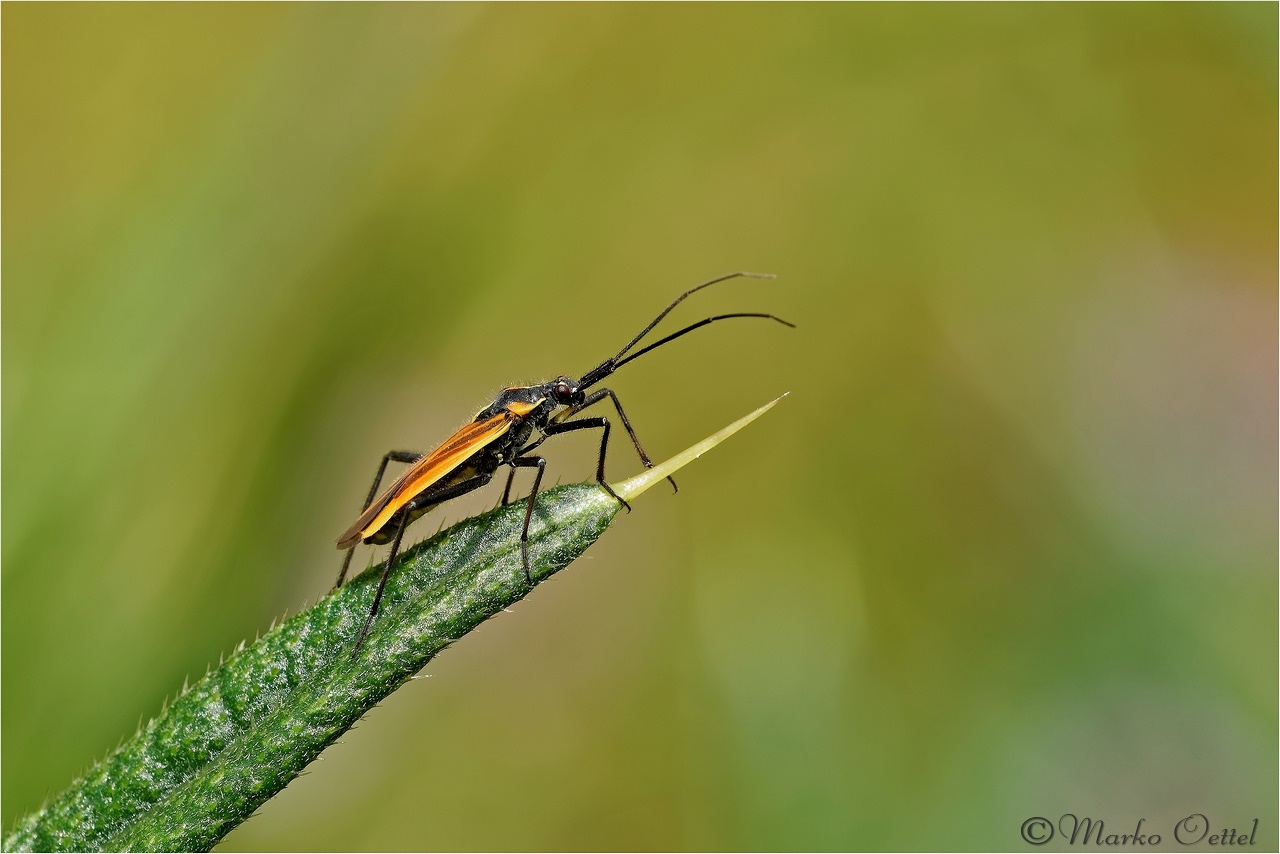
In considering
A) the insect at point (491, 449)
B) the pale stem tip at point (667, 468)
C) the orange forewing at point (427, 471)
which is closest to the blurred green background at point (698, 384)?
the insect at point (491, 449)

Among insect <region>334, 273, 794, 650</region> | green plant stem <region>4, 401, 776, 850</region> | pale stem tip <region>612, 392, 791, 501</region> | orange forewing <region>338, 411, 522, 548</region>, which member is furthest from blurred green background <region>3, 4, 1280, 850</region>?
pale stem tip <region>612, 392, 791, 501</region>

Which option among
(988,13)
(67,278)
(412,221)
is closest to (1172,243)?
(988,13)

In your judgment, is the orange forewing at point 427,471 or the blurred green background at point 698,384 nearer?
the orange forewing at point 427,471

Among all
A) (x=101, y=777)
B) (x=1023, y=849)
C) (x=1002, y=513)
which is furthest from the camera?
(x=1002, y=513)

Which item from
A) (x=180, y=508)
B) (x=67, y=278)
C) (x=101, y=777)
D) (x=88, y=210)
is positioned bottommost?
(x=101, y=777)

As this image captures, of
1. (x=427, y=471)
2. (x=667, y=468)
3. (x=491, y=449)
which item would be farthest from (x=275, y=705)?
(x=491, y=449)

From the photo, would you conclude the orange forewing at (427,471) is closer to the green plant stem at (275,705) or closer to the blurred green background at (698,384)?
the blurred green background at (698,384)

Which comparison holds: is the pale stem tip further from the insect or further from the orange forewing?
the orange forewing

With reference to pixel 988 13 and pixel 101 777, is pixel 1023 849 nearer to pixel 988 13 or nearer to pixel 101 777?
pixel 101 777
